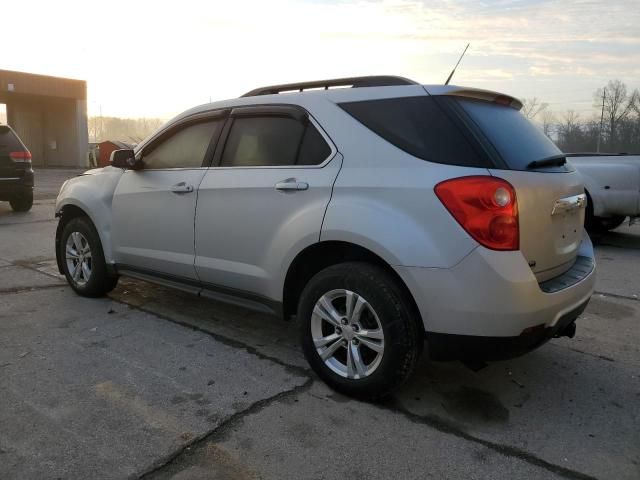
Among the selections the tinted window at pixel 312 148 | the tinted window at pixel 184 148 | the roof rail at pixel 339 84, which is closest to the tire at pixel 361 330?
the tinted window at pixel 312 148

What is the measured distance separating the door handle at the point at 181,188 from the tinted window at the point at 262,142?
34 centimetres

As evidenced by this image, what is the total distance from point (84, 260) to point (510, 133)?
12.7 ft

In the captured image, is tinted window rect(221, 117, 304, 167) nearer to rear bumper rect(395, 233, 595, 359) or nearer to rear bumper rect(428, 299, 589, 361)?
rear bumper rect(395, 233, 595, 359)

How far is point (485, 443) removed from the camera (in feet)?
8.85

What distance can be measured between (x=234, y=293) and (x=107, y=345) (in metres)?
1.02

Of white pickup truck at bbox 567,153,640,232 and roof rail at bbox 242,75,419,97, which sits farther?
white pickup truck at bbox 567,153,640,232

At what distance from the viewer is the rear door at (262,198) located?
3.26 meters

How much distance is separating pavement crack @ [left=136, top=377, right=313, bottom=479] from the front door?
50.2 inches

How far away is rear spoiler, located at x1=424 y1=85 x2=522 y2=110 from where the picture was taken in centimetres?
303

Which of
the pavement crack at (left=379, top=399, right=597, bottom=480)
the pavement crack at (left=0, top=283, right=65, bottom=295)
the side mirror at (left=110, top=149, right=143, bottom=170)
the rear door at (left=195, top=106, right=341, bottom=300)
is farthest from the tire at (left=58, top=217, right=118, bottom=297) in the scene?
the pavement crack at (left=379, top=399, right=597, bottom=480)

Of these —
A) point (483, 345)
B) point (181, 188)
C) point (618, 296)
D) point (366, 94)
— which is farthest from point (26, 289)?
point (618, 296)

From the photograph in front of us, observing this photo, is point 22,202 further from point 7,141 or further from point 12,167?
point 7,141

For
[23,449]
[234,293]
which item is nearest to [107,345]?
[234,293]

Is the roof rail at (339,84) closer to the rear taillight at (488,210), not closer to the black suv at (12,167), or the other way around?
the rear taillight at (488,210)
